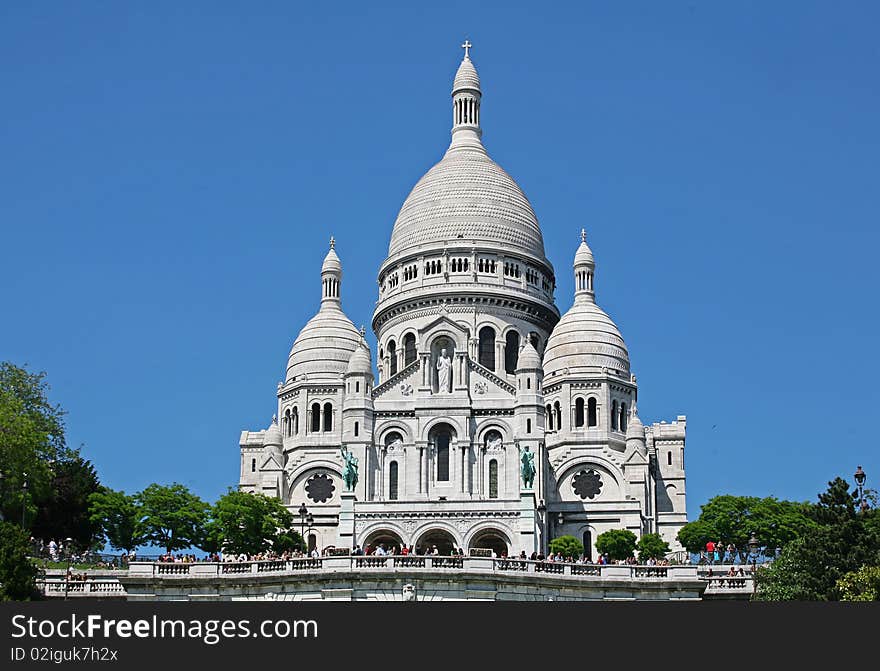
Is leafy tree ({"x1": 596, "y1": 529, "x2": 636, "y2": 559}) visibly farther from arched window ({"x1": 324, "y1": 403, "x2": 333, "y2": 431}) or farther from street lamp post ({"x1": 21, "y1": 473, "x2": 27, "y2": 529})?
street lamp post ({"x1": 21, "y1": 473, "x2": 27, "y2": 529})

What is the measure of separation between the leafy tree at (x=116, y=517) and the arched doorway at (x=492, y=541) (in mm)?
21014

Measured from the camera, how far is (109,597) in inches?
Result: 2534

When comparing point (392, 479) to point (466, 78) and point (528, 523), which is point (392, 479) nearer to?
point (528, 523)

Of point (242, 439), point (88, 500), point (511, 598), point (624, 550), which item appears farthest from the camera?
point (242, 439)

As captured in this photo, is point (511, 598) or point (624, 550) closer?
point (511, 598)

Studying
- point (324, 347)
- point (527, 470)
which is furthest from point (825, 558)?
point (324, 347)

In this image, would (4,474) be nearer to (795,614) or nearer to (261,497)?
(261,497)

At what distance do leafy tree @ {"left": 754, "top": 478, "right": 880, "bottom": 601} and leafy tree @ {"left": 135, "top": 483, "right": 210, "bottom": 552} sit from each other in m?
38.5

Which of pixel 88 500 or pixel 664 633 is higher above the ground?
pixel 88 500

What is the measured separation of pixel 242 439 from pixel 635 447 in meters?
27.9

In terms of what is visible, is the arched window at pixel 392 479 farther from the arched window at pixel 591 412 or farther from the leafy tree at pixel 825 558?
the leafy tree at pixel 825 558

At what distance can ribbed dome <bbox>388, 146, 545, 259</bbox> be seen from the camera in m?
134

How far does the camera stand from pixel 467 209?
134500 millimetres

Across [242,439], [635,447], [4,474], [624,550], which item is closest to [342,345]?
[242,439]
